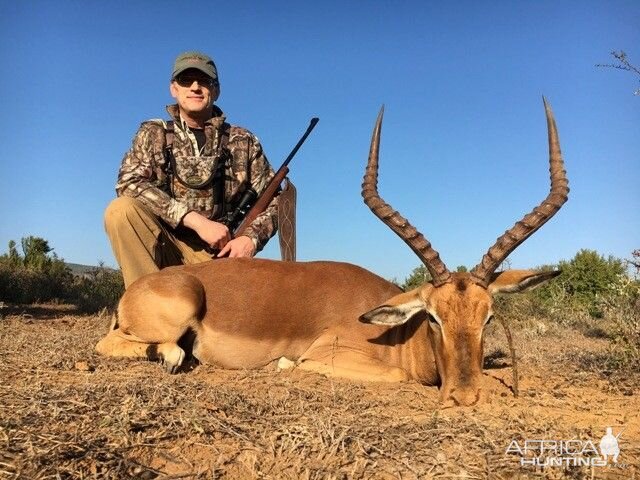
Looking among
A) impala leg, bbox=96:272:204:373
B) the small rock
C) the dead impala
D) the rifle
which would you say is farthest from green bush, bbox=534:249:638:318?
the small rock

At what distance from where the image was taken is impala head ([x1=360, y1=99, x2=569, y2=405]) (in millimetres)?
4238

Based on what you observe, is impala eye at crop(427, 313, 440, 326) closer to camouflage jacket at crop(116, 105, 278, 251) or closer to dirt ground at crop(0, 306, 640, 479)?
dirt ground at crop(0, 306, 640, 479)

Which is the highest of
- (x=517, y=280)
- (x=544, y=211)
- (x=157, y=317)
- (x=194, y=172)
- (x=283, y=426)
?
(x=194, y=172)

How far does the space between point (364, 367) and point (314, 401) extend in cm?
149

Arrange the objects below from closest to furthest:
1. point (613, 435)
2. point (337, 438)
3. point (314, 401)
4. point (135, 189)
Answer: point (337, 438) → point (613, 435) → point (314, 401) → point (135, 189)

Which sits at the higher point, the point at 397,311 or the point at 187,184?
the point at 187,184

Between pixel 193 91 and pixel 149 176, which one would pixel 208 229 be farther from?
pixel 193 91

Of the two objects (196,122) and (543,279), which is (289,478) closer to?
(543,279)

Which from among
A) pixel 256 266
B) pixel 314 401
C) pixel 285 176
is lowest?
pixel 314 401

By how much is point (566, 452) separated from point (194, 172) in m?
5.46

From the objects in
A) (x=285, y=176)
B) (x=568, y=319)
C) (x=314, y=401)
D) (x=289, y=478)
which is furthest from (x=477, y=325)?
(x=568, y=319)

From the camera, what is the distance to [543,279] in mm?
5027

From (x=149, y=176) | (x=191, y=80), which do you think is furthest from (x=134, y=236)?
(x=191, y=80)

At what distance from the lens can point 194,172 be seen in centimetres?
723
